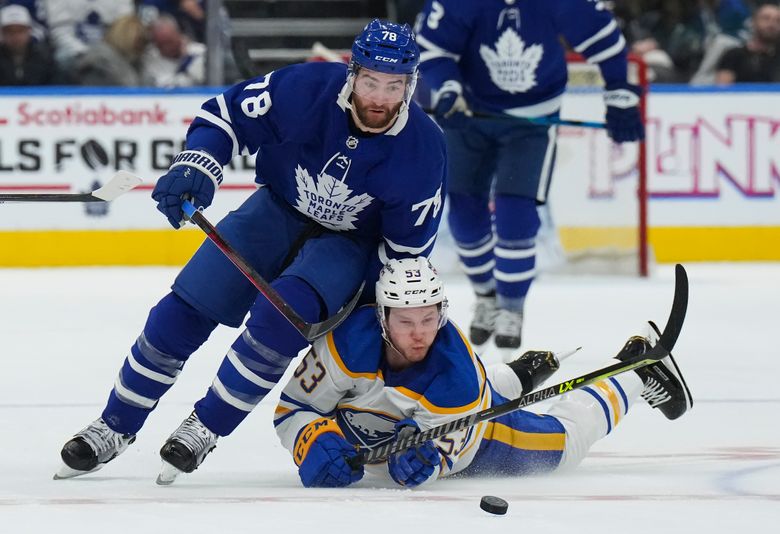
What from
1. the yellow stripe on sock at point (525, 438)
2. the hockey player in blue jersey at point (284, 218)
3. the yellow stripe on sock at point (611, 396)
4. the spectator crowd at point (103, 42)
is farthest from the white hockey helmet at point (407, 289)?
the spectator crowd at point (103, 42)

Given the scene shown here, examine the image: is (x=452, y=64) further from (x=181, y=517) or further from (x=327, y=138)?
(x=181, y=517)

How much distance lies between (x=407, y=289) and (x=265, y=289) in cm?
25

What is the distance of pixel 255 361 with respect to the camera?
2.64 meters

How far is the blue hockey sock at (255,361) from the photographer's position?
2645 millimetres

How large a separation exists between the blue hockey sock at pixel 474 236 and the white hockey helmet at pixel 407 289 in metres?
1.94

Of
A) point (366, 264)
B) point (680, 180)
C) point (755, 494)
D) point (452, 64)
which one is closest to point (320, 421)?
point (366, 264)

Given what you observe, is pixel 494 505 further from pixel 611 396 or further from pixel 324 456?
pixel 611 396

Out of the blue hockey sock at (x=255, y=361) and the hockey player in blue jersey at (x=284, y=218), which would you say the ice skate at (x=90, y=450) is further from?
the blue hockey sock at (x=255, y=361)

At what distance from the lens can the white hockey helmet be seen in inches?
103

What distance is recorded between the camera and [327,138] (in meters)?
2.78

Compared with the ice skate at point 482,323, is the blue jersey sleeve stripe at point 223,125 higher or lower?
higher

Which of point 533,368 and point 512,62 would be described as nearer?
point 533,368

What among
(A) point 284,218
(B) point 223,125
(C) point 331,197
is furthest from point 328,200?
(B) point 223,125

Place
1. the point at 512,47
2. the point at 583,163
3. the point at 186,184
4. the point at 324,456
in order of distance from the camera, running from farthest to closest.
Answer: the point at 583,163 → the point at 512,47 → the point at 186,184 → the point at 324,456
